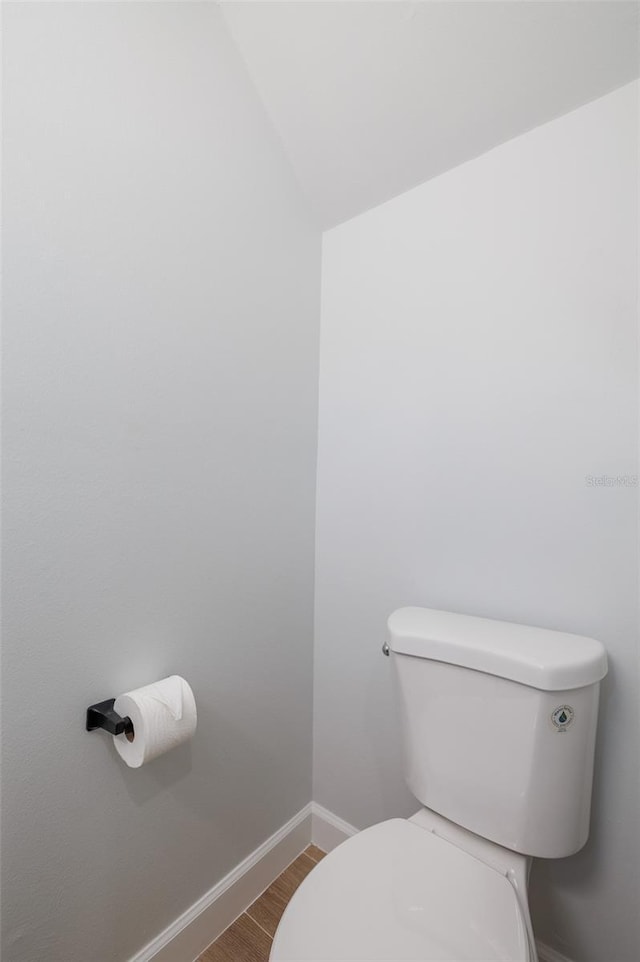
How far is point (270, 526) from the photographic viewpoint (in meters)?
1.19

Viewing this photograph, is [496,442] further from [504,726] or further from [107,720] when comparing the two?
[107,720]

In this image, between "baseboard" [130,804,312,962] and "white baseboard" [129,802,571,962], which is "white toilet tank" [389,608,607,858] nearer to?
"white baseboard" [129,802,571,962]

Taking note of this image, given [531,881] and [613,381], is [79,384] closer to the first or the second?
[613,381]

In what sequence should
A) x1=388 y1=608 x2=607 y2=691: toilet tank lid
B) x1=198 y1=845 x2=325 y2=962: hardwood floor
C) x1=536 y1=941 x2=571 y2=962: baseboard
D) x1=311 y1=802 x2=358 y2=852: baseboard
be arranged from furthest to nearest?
x1=311 y1=802 x2=358 y2=852: baseboard, x1=198 y1=845 x2=325 y2=962: hardwood floor, x1=536 y1=941 x2=571 y2=962: baseboard, x1=388 y1=608 x2=607 y2=691: toilet tank lid

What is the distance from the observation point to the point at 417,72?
943 mm

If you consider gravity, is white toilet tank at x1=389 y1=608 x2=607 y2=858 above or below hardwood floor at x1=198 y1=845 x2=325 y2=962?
above

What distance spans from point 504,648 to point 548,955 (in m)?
0.76

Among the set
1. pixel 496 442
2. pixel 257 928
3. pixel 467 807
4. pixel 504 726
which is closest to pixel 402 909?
pixel 467 807

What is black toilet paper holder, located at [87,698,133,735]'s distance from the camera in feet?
2.53

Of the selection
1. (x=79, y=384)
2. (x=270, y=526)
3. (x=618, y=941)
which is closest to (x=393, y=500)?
(x=270, y=526)

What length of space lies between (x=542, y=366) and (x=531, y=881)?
3.85 feet

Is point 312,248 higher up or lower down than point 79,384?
higher up

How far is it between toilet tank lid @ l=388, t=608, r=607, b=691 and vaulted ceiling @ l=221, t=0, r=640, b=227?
3.66ft

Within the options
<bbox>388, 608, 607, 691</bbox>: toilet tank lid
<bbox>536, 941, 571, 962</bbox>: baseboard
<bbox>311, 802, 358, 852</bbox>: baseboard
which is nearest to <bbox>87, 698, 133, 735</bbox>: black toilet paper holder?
<bbox>388, 608, 607, 691</bbox>: toilet tank lid
